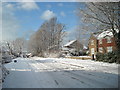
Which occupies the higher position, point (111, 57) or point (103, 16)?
point (103, 16)

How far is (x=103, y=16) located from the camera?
21.4 m

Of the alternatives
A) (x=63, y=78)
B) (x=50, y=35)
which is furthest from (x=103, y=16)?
(x=50, y=35)

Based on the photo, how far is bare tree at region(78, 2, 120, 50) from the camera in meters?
20.0

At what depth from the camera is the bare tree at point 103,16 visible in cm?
2005

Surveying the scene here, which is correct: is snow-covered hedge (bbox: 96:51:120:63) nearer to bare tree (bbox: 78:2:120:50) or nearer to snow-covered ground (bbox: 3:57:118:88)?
bare tree (bbox: 78:2:120:50)

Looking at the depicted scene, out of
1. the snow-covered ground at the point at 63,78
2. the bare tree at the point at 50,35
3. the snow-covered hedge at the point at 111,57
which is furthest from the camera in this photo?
the bare tree at the point at 50,35

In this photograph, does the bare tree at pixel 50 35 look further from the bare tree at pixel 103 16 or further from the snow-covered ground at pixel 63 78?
the snow-covered ground at pixel 63 78

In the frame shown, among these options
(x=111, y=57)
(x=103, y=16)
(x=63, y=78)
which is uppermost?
(x=103, y=16)

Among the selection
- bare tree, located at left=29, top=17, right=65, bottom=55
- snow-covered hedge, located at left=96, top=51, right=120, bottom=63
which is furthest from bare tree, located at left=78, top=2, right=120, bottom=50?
bare tree, located at left=29, top=17, right=65, bottom=55

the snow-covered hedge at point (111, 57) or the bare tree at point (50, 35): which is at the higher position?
the bare tree at point (50, 35)

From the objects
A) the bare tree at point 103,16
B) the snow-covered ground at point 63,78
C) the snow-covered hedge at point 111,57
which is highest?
the bare tree at point 103,16

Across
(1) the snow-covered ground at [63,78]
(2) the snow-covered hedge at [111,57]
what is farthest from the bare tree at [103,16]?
(1) the snow-covered ground at [63,78]

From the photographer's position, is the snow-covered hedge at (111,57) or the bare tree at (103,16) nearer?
the bare tree at (103,16)

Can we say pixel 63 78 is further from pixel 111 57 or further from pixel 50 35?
pixel 50 35
